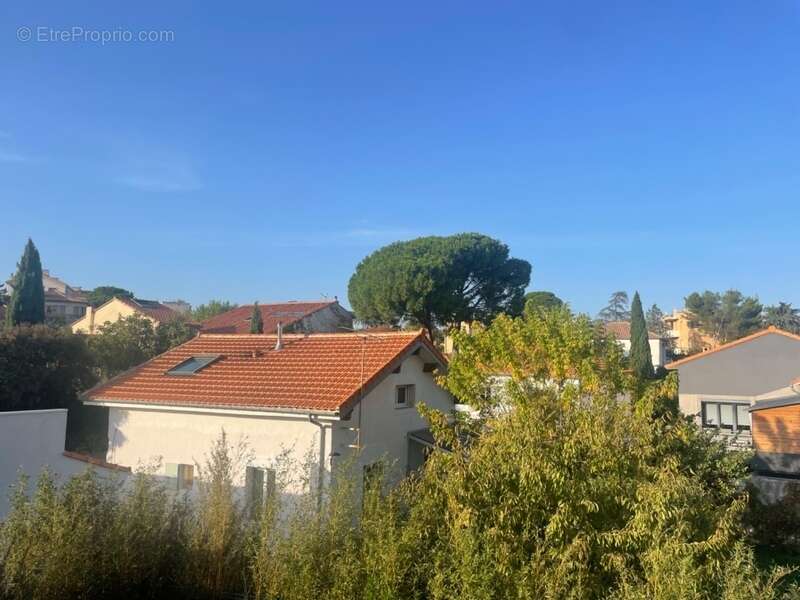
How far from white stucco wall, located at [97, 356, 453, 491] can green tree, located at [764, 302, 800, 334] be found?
8550 centimetres

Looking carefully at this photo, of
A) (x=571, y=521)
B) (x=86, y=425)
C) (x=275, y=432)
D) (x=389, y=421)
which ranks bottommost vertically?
(x=86, y=425)

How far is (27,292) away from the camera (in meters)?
36.9

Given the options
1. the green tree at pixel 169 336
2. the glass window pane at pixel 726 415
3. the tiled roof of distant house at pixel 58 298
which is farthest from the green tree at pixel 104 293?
the glass window pane at pixel 726 415

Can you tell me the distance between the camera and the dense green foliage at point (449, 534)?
5.63 metres

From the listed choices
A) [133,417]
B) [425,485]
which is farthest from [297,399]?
[425,485]

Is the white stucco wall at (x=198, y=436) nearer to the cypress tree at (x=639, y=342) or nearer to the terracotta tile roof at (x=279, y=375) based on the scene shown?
the terracotta tile roof at (x=279, y=375)

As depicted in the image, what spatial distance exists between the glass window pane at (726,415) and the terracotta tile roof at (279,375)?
18414 millimetres

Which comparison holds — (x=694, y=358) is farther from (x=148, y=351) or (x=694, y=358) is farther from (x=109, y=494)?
(x=109, y=494)

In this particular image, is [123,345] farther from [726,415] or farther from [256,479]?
[726,415]

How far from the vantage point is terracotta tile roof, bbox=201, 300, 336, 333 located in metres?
43.9

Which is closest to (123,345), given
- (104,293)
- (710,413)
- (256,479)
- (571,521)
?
(256,479)

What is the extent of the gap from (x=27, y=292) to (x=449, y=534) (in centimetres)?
3922

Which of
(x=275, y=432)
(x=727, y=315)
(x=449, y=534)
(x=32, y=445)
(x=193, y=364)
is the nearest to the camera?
(x=449, y=534)

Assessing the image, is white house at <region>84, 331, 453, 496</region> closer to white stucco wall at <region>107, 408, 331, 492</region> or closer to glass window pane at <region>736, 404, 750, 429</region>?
white stucco wall at <region>107, 408, 331, 492</region>
